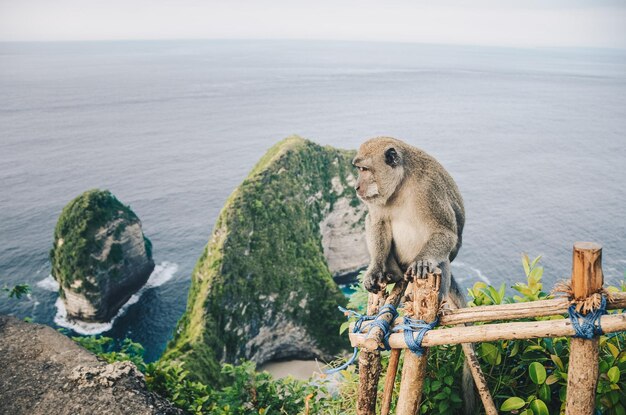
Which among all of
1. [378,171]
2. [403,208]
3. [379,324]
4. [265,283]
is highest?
[378,171]

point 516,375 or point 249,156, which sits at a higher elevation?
point 516,375

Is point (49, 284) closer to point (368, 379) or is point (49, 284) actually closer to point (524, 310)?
point (368, 379)

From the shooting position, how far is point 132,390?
298 inches

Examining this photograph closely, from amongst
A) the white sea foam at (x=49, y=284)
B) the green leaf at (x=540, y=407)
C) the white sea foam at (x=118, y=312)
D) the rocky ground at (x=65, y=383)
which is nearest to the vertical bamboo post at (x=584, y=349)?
the green leaf at (x=540, y=407)

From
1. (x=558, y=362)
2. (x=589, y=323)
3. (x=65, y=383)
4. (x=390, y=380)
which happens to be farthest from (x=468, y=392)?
(x=65, y=383)

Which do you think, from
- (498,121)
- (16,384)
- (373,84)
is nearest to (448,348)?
(16,384)

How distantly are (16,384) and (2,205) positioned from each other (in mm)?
63719

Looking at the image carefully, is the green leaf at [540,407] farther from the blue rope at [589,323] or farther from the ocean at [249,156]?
the ocean at [249,156]

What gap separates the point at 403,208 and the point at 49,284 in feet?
153

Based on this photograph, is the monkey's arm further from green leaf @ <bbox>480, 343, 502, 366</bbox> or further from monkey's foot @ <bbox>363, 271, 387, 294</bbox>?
green leaf @ <bbox>480, 343, 502, 366</bbox>

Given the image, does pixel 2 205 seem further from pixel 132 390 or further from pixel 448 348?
pixel 448 348

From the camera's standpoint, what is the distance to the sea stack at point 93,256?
126 ft

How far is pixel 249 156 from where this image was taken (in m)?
84.9

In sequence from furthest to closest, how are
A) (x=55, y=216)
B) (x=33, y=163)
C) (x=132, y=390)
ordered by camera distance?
(x=33, y=163) → (x=55, y=216) → (x=132, y=390)
